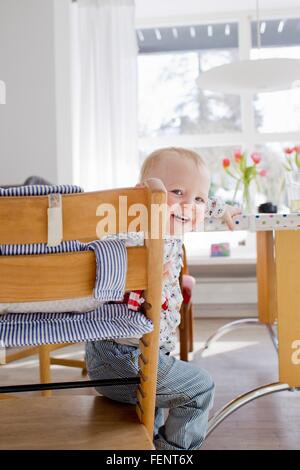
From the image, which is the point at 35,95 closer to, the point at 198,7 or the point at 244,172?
the point at 198,7

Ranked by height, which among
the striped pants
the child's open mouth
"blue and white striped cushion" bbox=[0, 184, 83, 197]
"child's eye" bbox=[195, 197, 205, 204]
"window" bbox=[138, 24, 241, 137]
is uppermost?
"window" bbox=[138, 24, 241, 137]

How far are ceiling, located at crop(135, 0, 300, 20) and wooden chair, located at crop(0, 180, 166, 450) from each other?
3.97 metres

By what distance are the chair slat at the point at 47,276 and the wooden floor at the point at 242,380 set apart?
3.87 feet

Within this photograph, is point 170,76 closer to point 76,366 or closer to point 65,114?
point 65,114

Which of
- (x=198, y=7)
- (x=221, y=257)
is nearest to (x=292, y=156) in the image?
(x=221, y=257)

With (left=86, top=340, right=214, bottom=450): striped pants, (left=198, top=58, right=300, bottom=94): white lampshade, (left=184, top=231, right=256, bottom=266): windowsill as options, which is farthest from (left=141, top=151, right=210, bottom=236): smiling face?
(left=184, top=231, right=256, bottom=266): windowsill

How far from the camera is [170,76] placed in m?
4.81

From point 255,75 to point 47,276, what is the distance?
201 centimetres

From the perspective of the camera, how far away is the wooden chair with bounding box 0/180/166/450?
2.68ft

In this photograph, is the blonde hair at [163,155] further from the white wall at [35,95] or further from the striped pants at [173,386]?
the white wall at [35,95]

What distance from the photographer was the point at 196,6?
4582mm

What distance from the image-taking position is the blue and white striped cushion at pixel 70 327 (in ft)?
2.97

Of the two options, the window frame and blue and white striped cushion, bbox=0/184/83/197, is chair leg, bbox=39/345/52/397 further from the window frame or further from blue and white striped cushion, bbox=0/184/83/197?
the window frame

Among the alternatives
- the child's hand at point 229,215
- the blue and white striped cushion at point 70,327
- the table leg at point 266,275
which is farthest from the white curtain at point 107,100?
the blue and white striped cushion at point 70,327
